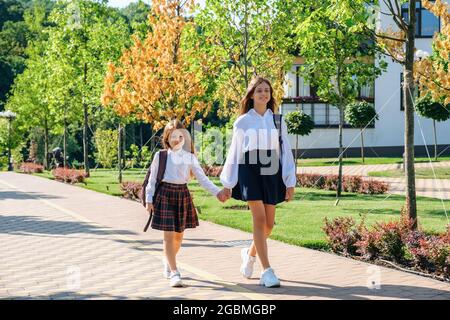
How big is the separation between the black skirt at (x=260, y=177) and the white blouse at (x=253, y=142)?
6cm

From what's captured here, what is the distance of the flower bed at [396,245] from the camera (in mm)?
7160

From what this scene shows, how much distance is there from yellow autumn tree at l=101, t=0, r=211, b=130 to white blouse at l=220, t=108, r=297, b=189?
10095 mm

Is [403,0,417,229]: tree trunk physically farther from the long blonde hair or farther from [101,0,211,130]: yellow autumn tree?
[101,0,211,130]: yellow autumn tree

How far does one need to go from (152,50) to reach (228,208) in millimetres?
4686

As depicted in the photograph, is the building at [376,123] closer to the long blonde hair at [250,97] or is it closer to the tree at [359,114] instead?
the tree at [359,114]

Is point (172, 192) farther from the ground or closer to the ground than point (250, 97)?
closer to the ground

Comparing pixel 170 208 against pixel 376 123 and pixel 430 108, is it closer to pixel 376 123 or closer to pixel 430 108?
pixel 430 108

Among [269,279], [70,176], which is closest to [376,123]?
[70,176]

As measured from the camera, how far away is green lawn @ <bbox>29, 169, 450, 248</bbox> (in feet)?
35.8

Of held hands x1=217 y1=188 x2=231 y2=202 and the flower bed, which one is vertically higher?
held hands x1=217 y1=188 x2=231 y2=202

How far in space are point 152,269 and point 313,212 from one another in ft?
24.6

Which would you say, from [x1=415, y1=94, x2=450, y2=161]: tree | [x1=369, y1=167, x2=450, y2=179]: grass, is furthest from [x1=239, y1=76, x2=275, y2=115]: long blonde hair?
[x1=415, y1=94, x2=450, y2=161]: tree

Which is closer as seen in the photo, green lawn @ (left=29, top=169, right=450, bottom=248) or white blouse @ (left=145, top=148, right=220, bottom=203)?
white blouse @ (left=145, top=148, right=220, bottom=203)

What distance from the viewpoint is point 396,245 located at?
25.9ft
